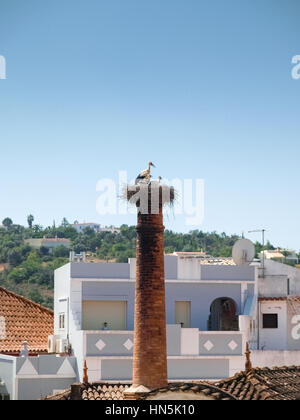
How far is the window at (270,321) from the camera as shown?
156 ft

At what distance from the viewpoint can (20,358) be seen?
138 feet

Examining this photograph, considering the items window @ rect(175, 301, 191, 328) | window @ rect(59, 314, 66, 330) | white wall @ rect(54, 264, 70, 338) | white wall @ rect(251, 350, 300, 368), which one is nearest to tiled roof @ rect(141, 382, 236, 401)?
white wall @ rect(251, 350, 300, 368)

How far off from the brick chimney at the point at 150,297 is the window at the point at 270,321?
1054cm

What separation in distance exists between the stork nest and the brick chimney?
4cm

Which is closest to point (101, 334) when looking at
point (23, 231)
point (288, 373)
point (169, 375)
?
point (169, 375)

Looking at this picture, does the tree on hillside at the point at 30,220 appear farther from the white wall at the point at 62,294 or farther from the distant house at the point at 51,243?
the white wall at the point at 62,294

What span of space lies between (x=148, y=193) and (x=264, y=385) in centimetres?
1408

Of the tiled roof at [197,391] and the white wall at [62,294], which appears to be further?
the white wall at [62,294]

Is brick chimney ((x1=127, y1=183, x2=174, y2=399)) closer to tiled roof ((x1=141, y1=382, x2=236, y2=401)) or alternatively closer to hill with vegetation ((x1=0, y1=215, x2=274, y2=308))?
tiled roof ((x1=141, y1=382, x2=236, y2=401))

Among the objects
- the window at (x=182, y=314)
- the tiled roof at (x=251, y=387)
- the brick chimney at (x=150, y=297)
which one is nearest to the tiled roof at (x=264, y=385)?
the tiled roof at (x=251, y=387)

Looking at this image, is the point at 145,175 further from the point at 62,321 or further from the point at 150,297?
the point at 62,321
